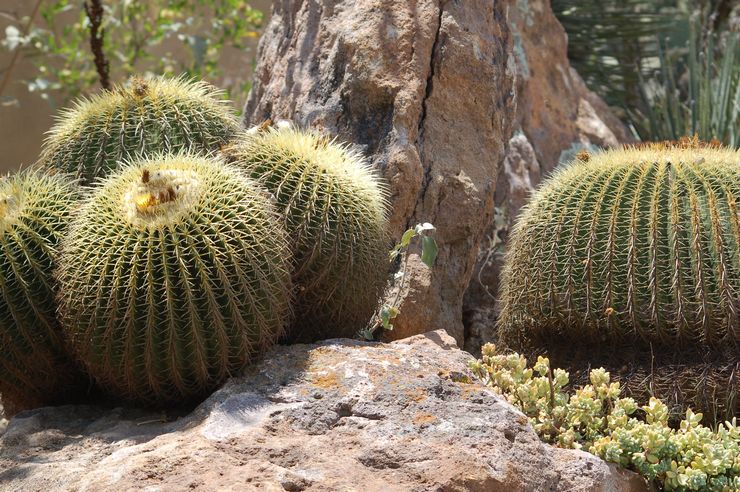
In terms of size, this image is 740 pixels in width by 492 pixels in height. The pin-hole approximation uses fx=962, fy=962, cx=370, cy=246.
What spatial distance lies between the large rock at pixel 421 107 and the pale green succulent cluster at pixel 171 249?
623 mm

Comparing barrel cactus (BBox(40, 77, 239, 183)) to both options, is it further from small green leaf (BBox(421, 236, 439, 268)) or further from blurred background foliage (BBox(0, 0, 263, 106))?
blurred background foliage (BBox(0, 0, 263, 106))

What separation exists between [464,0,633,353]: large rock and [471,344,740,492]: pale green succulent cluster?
1.21 metres

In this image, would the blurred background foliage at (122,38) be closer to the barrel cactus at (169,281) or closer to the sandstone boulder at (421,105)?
the sandstone boulder at (421,105)

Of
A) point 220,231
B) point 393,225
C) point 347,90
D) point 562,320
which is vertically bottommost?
point 562,320

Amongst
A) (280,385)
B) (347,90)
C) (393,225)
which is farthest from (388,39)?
(280,385)

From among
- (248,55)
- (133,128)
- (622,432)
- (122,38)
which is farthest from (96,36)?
(248,55)

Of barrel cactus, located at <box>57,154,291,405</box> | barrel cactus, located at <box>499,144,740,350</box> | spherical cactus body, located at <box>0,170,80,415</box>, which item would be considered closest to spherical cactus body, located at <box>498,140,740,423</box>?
barrel cactus, located at <box>499,144,740,350</box>

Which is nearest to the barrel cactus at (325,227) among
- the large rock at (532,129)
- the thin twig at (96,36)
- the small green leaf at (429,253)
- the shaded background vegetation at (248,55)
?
the small green leaf at (429,253)

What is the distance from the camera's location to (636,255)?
335cm

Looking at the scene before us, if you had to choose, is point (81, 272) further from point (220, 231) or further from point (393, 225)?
point (393, 225)

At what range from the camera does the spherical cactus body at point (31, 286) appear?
9.46ft

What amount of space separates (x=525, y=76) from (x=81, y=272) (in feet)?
10.6

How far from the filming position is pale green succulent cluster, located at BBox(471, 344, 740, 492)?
9.04 ft

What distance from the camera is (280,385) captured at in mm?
2750
